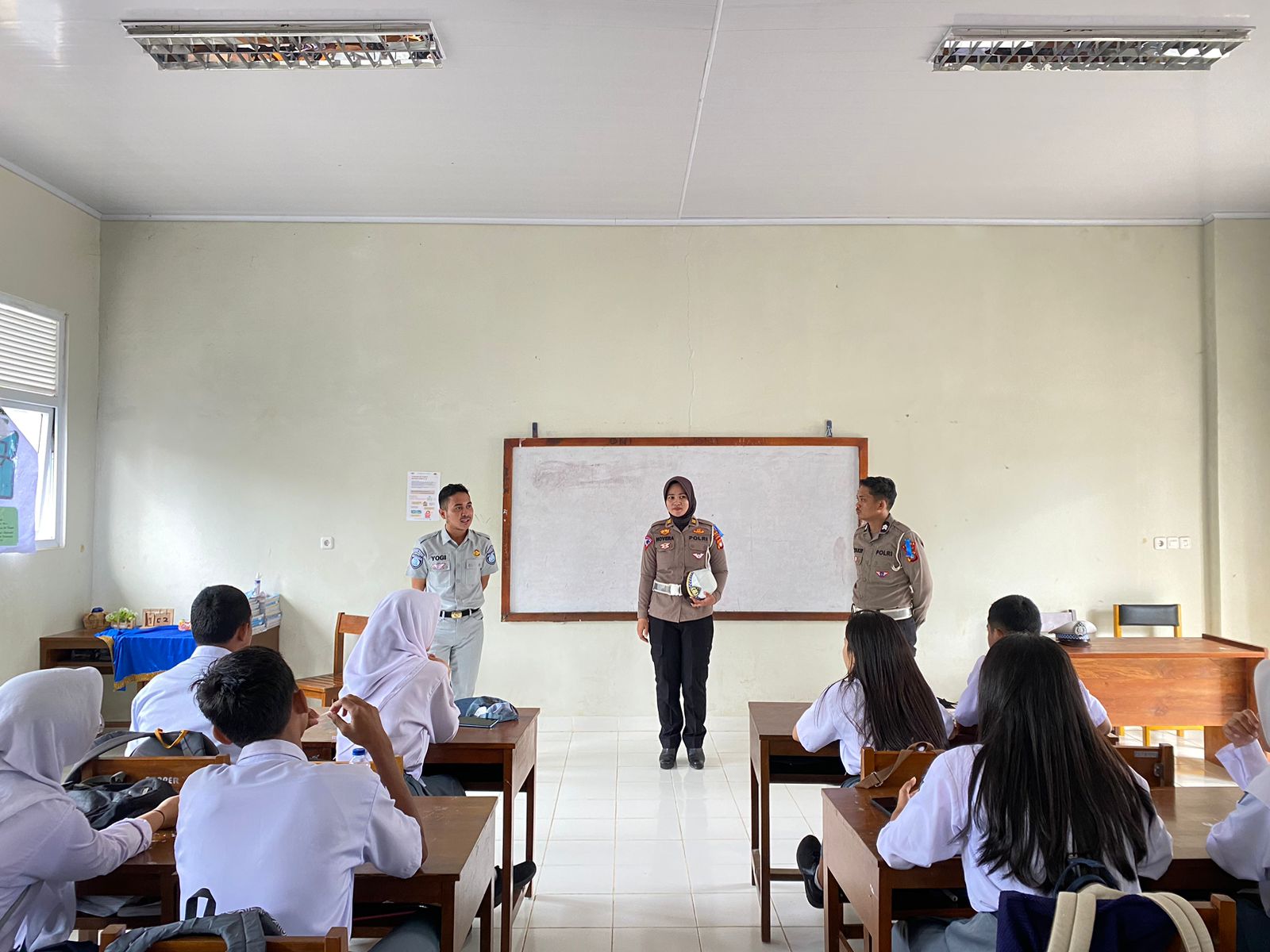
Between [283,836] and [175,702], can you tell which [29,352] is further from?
[283,836]

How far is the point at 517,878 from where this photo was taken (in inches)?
117

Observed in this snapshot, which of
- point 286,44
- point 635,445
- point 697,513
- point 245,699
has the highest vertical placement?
point 286,44

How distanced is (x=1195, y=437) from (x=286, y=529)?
586cm

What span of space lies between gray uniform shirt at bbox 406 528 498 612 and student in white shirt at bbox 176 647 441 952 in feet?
9.14

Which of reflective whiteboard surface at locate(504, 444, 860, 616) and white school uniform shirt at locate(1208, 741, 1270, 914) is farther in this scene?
reflective whiteboard surface at locate(504, 444, 860, 616)

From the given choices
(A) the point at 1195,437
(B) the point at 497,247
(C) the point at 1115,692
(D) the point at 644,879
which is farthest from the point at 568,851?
(A) the point at 1195,437

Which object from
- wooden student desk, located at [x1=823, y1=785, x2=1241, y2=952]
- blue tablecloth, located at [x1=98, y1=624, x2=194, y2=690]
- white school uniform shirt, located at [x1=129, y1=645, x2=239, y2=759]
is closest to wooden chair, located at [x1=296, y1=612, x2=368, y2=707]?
blue tablecloth, located at [x1=98, y1=624, x2=194, y2=690]

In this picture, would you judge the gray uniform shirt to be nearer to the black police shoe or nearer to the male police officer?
the male police officer

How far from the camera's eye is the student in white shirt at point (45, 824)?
1.60 metres

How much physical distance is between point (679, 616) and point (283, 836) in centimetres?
342

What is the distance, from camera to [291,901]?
4.92 ft

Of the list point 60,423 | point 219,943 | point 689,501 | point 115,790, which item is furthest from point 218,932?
point 60,423

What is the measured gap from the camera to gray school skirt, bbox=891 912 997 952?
1.59 metres

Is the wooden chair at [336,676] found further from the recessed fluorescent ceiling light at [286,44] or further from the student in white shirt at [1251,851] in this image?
the student in white shirt at [1251,851]
